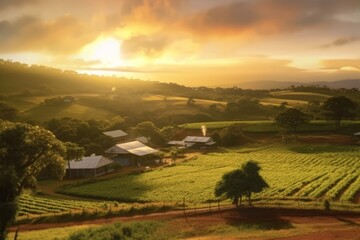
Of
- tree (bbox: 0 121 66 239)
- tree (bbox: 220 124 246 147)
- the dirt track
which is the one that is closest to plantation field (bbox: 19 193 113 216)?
the dirt track

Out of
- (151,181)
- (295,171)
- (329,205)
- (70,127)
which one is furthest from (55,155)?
(70,127)

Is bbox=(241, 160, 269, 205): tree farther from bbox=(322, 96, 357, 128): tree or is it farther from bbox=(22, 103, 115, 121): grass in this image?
bbox=(22, 103, 115, 121): grass

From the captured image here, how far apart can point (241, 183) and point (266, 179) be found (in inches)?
767

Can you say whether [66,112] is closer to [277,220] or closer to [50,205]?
[50,205]

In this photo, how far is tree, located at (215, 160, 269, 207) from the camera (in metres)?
43.7

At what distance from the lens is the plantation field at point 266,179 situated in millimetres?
52500

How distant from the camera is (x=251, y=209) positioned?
140 feet

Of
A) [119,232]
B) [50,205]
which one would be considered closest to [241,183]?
[119,232]

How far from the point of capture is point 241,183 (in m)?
43.6

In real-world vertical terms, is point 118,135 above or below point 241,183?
below

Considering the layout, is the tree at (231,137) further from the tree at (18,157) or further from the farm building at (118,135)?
the tree at (18,157)

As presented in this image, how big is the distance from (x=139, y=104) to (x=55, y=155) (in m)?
139

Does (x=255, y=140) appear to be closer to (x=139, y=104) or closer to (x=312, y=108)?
(x=312, y=108)

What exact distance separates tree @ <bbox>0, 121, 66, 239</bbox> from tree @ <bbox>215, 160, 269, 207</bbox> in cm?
2017
